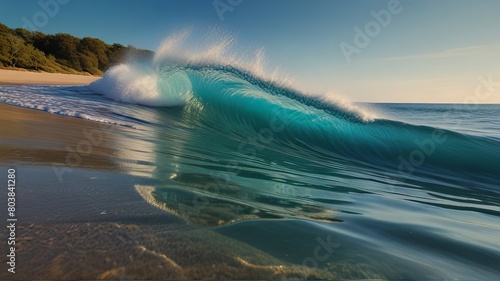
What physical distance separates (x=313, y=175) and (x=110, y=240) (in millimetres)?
3134

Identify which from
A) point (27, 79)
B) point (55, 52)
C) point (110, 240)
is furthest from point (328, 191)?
point (55, 52)

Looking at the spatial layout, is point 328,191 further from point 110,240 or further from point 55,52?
point 55,52

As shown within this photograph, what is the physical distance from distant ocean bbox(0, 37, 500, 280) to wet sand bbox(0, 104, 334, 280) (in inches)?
5.5

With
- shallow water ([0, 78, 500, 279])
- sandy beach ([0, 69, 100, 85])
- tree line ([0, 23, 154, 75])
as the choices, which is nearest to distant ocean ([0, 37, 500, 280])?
shallow water ([0, 78, 500, 279])

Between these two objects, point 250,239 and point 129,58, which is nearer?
point 250,239

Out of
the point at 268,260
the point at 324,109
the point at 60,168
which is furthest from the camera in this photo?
the point at 324,109

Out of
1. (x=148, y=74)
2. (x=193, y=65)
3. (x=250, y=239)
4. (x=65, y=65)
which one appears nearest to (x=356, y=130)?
(x=193, y=65)

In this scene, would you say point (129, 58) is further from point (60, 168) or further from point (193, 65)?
point (60, 168)

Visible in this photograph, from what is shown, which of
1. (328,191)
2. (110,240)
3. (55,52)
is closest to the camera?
(110,240)

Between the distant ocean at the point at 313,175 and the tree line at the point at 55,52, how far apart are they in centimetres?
2143

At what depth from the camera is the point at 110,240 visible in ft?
4.82

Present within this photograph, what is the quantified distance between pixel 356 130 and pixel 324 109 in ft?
4.10

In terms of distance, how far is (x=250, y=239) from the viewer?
5.55ft

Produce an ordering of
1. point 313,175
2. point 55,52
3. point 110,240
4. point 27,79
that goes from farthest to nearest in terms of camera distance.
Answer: point 55,52, point 27,79, point 313,175, point 110,240
